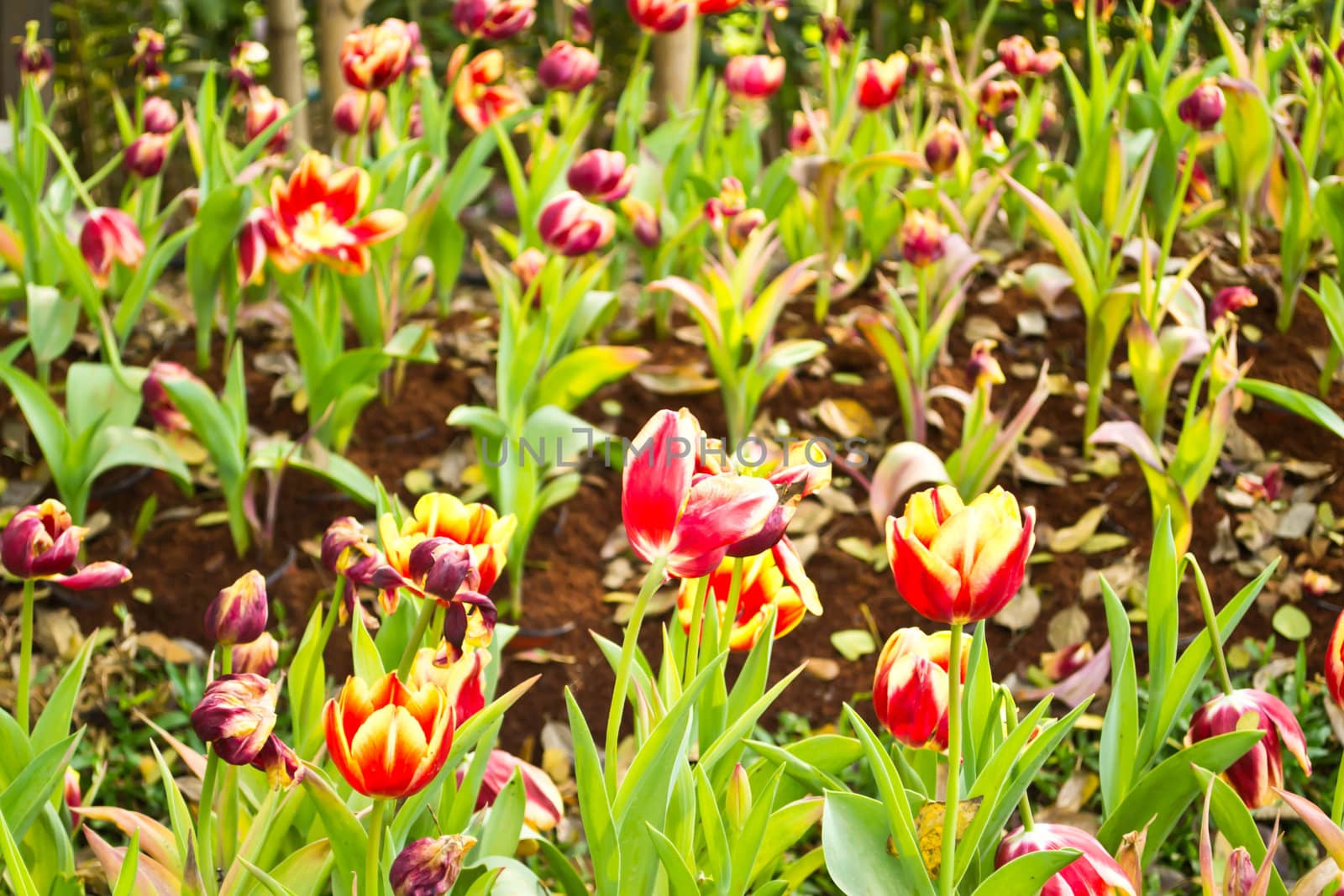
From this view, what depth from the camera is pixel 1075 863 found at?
96 cm

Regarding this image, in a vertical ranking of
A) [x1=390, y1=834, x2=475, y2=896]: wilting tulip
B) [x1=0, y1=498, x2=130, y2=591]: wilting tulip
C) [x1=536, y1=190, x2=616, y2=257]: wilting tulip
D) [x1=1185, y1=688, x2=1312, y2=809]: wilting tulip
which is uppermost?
[x1=0, y1=498, x2=130, y2=591]: wilting tulip

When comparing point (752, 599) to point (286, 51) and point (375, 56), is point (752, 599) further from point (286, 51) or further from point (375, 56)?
point (286, 51)

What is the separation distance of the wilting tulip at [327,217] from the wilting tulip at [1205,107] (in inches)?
49.4

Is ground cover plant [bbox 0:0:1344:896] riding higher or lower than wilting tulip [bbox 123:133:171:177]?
lower

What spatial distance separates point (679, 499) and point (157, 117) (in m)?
1.75

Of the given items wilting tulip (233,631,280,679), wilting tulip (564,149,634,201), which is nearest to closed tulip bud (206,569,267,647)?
wilting tulip (233,631,280,679)

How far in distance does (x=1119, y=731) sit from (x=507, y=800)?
551 mm

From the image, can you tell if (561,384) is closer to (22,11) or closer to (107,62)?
(22,11)

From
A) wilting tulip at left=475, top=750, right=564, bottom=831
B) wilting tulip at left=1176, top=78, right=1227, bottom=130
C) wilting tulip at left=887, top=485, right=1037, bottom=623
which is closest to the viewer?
wilting tulip at left=887, top=485, right=1037, bottom=623

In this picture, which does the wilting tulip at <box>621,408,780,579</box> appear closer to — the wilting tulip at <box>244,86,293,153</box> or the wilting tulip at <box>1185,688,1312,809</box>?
the wilting tulip at <box>1185,688,1312,809</box>

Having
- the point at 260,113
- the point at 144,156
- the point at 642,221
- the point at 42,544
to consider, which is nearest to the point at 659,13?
the point at 642,221

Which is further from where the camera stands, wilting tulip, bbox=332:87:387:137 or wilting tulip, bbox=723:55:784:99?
wilting tulip, bbox=723:55:784:99

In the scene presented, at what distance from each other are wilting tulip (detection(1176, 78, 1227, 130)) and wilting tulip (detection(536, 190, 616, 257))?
0.97 metres

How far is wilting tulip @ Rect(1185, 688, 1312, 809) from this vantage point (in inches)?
43.5
